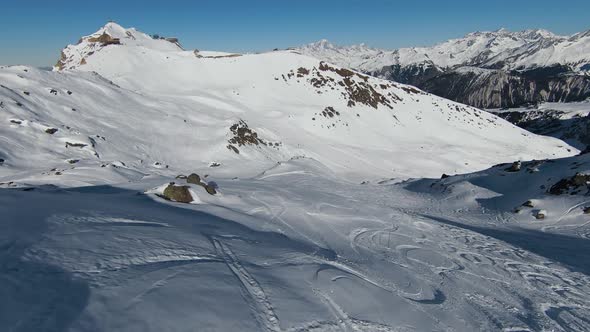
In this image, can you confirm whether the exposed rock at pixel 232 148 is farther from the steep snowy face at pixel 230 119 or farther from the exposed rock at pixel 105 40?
the exposed rock at pixel 105 40

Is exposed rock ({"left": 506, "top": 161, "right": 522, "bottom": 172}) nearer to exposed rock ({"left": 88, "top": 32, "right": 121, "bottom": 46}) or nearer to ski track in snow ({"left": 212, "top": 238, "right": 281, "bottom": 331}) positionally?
ski track in snow ({"left": 212, "top": 238, "right": 281, "bottom": 331})

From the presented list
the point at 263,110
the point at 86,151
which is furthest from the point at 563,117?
the point at 86,151

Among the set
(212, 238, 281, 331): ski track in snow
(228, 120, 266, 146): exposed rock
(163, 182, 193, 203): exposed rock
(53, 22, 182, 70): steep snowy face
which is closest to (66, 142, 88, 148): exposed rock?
(228, 120, 266, 146): exposed rock

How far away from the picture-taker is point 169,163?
33156 mm

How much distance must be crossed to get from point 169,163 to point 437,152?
40.3m

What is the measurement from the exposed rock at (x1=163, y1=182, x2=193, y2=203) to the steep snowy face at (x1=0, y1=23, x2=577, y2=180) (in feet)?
37.6

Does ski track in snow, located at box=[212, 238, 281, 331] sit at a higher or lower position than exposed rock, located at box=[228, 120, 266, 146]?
lower

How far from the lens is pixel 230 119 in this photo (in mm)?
46000

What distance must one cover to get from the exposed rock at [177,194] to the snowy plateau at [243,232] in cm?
5

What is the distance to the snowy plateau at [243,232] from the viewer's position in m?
6.20

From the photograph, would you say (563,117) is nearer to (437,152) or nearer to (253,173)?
(437,152)

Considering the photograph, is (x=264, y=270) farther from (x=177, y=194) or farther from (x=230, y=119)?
(x=230, y=119)

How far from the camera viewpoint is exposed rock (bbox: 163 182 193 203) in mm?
15641

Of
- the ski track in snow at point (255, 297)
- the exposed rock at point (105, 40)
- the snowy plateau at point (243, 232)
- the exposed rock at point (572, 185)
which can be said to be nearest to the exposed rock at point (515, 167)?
the snowy plateau at point (243, 232)
